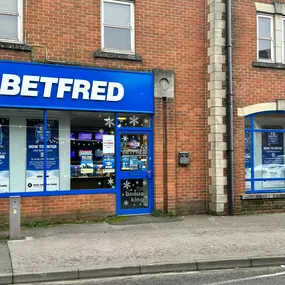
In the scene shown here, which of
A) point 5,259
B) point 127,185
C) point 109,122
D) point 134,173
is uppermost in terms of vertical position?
point 109,122

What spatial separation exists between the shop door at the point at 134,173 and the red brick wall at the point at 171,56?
26cm

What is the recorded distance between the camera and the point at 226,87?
36.7 feet

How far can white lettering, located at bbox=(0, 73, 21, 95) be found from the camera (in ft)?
30.2

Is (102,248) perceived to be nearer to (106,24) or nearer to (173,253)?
(173,253)

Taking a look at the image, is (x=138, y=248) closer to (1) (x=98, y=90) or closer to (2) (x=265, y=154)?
(1) (x=98, y=90)

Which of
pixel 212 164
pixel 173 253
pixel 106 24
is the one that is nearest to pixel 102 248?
pixel 173 253

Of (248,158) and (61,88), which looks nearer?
(61,88)

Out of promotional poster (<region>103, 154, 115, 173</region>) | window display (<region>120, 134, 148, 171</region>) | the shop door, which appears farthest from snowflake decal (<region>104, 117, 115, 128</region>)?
promotional poster (<region>103, 154, 115, 173</region>)

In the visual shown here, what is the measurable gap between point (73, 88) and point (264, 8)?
6.13 meters

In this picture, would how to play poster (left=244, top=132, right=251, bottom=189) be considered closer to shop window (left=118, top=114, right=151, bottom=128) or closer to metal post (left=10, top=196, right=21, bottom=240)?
shop window (left=118, top=114, right=151, bottom=128)

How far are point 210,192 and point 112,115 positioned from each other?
3444 millimetres

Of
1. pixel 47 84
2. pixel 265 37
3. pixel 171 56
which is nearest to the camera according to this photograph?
pixel 47 84

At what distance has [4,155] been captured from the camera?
9711 millimetres

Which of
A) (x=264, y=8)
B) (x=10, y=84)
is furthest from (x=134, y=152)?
(x=264, y=8)
